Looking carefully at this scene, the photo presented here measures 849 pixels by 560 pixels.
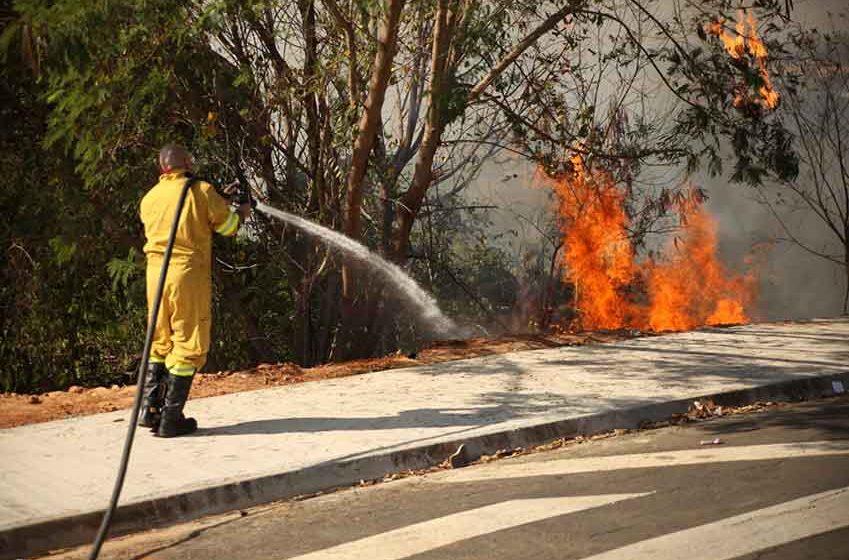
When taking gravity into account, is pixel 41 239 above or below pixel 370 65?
below

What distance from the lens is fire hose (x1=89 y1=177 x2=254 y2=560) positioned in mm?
5721

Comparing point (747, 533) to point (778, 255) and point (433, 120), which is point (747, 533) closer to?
point (433, 120)

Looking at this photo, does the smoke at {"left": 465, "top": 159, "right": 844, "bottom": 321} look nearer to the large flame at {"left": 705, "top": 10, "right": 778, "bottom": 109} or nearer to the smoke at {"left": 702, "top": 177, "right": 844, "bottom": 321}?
the smoke at {"left": 702, "top": 177, "right": 844, "bottom": 321}

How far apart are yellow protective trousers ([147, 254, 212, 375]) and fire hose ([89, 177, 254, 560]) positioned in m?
0.18

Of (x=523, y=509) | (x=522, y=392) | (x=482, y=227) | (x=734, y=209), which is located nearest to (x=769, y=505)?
(x=523, y=509)

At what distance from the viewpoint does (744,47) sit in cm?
1261

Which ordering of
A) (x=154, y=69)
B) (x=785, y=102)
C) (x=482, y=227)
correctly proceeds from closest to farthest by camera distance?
(x=154, y=69)
(x=785, y=102)
(x=482, y=227)

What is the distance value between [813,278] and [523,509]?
58.7 feet

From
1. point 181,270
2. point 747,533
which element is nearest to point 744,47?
point 181,270

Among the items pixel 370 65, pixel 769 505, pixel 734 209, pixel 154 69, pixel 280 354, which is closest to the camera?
pixel 769 505

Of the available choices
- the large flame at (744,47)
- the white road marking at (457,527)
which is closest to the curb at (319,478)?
the white road marking at (457,527)

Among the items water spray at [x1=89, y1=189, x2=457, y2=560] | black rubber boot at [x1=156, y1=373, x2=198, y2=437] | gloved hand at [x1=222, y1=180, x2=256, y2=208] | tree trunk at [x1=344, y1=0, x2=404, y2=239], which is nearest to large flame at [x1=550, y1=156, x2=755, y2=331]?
water spray at [x1=89, y1=189, x2=457, y2=560]

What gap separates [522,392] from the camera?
28.7 ft

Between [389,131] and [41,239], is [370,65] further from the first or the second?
[41,239]
